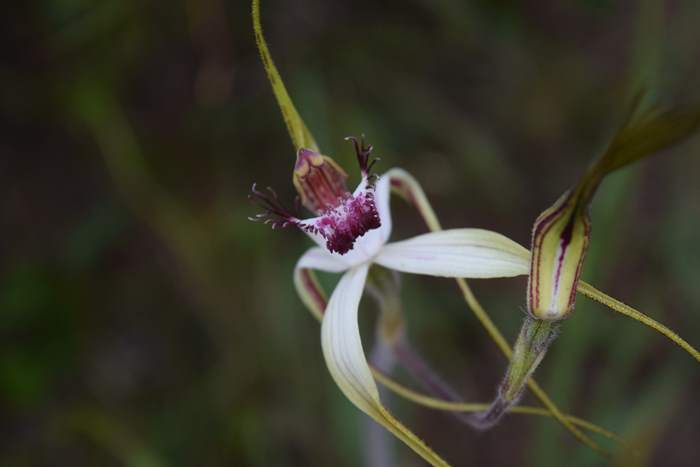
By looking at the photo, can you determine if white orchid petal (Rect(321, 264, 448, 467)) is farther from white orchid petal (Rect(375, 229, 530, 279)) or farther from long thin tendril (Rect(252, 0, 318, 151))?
long thin tendril (Rect(252, 0, 318, 151))

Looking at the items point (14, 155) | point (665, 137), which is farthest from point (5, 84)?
point (665, 137)

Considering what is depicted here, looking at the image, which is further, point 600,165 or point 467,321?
point 467,321

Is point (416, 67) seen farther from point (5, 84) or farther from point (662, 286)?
point (5, 84)

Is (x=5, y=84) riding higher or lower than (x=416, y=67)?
higher

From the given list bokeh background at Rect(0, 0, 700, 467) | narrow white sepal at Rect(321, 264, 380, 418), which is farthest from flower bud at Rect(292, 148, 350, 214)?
bokeh background at Rect(0, 0, 700, 467)

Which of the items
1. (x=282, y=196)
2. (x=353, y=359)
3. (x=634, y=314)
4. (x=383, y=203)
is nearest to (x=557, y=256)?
(x=634, y=314)

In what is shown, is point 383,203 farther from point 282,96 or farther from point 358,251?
point 282,96

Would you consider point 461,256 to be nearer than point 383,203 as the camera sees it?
Yes
